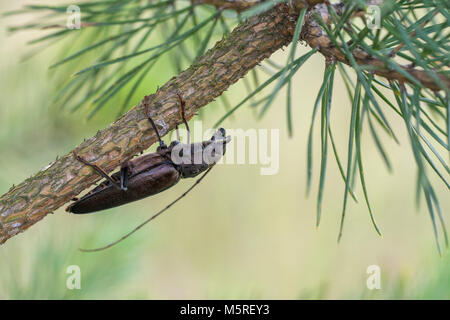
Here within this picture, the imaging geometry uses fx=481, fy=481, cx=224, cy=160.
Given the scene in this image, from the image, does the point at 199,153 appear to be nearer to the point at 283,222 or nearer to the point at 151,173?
the point at 151,173

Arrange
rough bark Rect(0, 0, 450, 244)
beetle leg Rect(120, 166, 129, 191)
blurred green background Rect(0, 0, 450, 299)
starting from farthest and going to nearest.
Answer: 1. blurred green background Rect(0, 0, 450, 299)
2. beetle leg Rect(120, 166, 129, 191)
3. rough bark Rect(0, 0, 450, 244)

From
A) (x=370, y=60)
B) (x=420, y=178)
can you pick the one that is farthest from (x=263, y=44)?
(x=420, y=178)

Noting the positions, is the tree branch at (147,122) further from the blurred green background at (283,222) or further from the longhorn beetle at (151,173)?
the blurred green background at (283,222)

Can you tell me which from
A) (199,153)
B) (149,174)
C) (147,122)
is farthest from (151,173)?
(147,122)

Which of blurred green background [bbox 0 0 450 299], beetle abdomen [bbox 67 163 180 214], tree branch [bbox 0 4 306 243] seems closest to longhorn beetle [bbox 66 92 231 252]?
beetle abdomen [bbox 67 163 180 214]

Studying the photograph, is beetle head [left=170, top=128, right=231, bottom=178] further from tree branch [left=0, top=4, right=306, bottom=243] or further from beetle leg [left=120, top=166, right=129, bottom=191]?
tree branch [left=0, top=4, right=306, bottom=243]

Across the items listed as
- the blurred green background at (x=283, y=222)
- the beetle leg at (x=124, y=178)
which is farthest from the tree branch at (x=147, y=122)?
the blurred green background at (x=283, y=222)

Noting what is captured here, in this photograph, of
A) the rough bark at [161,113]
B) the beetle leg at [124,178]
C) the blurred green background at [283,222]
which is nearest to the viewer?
the rough bark at [161,113]
